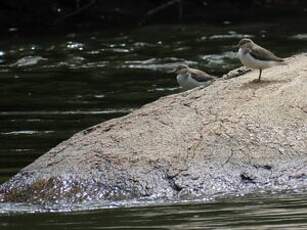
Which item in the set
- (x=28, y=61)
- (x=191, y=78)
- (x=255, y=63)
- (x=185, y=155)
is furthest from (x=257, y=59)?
(x=28, y=61)

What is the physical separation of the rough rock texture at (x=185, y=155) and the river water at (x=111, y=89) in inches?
12.6

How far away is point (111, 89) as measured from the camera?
58.3 feet

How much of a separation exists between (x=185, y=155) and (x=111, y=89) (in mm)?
8701

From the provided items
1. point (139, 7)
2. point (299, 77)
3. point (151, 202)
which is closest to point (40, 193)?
point (151, 202)

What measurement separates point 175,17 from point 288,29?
16.9 feet

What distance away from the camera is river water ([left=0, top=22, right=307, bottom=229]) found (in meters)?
8.13

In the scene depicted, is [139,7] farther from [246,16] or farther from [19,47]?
[19,47]

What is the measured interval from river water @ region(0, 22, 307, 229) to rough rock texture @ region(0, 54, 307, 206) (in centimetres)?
32

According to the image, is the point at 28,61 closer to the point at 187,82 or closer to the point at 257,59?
the point at 187,82

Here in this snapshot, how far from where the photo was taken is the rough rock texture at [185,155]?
29.2ft

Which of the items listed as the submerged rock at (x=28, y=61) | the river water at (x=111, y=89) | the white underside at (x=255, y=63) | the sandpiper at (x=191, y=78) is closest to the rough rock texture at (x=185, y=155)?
the river water at (x=111, y=89)

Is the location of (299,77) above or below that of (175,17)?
above

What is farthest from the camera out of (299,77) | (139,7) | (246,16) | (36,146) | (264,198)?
(139,7)

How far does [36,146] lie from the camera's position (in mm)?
12812
